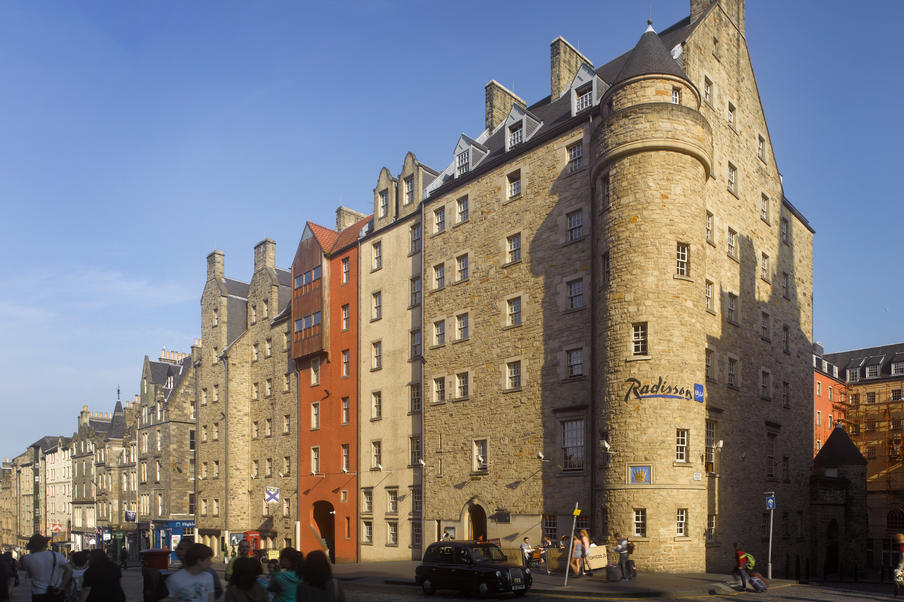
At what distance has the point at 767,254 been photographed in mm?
41875

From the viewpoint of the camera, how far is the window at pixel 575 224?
116 ft

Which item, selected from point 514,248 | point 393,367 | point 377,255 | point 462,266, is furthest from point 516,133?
point 393,367

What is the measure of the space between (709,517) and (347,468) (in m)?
22.5

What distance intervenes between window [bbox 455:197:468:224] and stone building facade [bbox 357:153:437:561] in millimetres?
2753

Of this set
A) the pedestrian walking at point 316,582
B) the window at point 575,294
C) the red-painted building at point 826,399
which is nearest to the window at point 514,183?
the window at point 575,294

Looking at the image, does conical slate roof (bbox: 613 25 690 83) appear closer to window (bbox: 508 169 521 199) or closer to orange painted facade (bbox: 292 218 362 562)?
window (bbox: 508 169 521 199)

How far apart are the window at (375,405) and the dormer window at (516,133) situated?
15.9m

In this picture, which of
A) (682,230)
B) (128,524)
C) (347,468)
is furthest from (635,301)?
(128,524)

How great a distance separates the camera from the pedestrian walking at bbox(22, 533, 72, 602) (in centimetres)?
1241

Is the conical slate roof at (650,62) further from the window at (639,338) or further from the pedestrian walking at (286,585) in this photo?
the pedestrian walking at (286,585)

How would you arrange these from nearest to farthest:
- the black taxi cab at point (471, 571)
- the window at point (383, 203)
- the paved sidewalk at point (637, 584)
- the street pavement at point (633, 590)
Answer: the black taxi cab at point (471, 571)
the street pavement at point (633, 590)
the paved sidewalk at point (637, 584)
the window at point (383, 203)

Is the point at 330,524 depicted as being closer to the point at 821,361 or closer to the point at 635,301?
the point at 635,301

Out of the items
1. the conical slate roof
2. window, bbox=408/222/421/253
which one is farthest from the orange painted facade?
the conical slate roof

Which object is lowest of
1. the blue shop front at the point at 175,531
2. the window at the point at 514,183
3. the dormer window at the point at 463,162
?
the blue shop front at the point at 175,531
